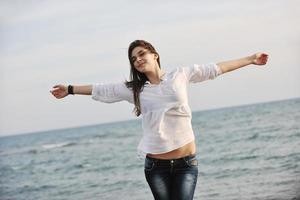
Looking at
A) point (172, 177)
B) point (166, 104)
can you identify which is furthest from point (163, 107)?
point (172, 177)

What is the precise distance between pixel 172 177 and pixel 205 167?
9.94 m

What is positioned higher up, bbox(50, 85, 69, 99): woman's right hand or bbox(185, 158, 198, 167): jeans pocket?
bbox(50, 85, 69, 99): woman's right hand

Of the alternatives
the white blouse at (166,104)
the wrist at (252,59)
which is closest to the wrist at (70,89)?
the white blouse at (166,104)

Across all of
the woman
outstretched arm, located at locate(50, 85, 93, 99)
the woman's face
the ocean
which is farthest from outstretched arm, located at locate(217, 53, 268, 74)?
the ocean

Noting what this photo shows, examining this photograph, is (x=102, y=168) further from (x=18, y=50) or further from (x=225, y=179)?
(x=225, y=179)

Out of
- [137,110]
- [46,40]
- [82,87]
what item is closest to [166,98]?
[137,110]

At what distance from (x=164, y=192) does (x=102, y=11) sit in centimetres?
815

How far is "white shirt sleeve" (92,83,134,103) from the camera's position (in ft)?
7.50

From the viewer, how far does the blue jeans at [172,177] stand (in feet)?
7.45

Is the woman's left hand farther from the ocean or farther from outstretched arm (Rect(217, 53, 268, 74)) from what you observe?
the ocean

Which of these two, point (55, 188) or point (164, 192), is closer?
point (164, 192)

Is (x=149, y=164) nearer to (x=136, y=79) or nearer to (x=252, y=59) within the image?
(x=136, y=79)

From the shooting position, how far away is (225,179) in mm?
10250

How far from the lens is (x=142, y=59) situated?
2.26m
